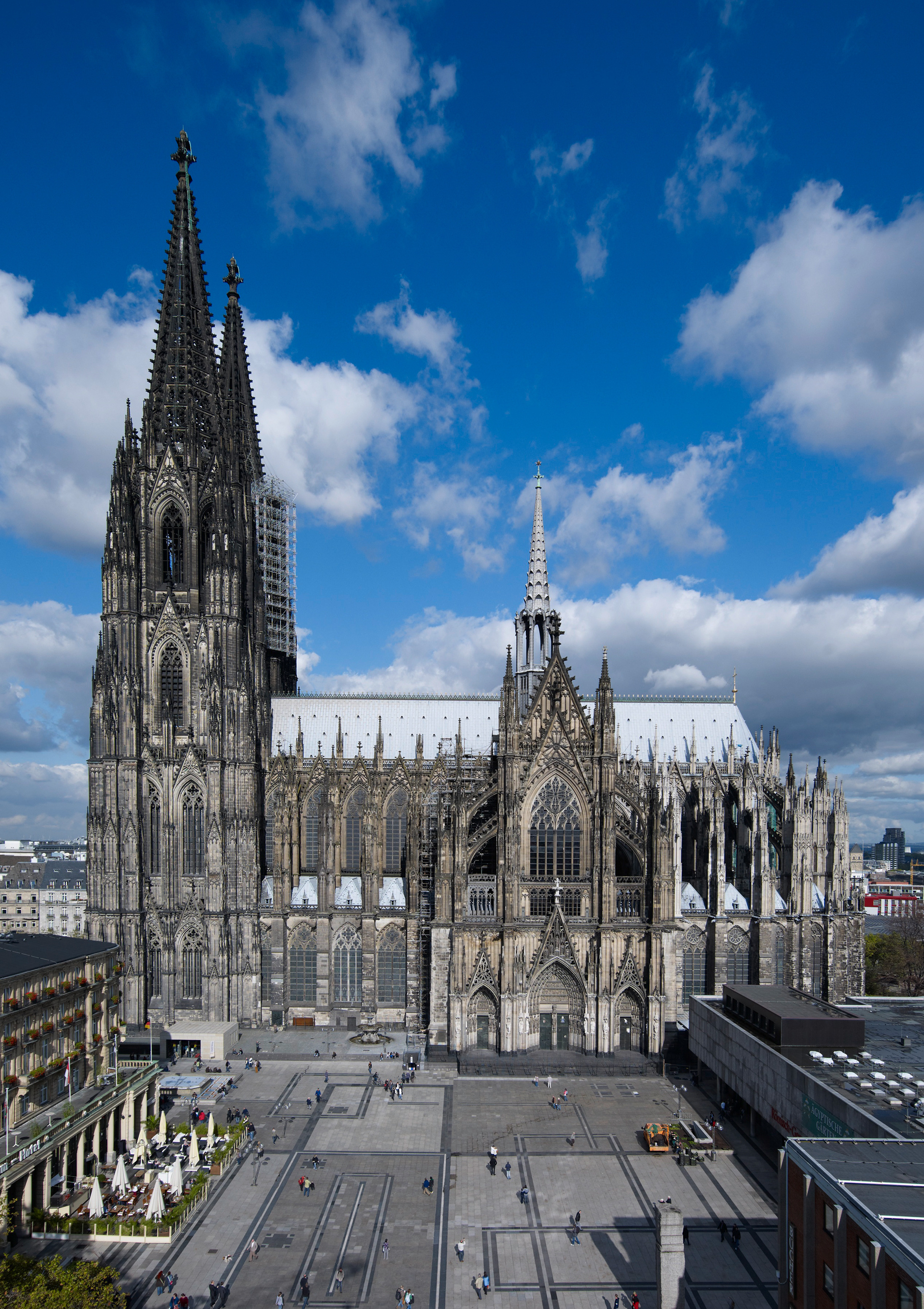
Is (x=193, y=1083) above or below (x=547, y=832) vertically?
below

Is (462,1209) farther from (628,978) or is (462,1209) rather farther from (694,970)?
(694,970)

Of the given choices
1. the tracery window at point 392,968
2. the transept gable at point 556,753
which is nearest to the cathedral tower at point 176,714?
the tracery window at point 392,968

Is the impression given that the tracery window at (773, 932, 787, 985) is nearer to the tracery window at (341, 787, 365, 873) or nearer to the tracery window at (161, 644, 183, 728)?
the tracery window at (341, 787, 365, 873)

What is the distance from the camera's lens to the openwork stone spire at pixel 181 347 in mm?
69625

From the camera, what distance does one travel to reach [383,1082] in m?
57.5

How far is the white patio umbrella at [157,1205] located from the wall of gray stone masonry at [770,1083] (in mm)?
29714

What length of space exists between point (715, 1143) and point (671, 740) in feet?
120

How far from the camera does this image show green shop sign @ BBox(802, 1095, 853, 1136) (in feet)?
123

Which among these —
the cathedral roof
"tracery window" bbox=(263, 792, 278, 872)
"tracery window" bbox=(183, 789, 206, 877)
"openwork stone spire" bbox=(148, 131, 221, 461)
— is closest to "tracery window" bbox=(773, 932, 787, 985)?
the cathedral roof

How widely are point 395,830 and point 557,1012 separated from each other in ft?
65.4

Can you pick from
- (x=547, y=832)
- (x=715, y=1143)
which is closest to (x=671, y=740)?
(x=547, y=832)

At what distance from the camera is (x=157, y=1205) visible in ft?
125

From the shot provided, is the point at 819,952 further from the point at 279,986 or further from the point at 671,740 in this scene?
the point at 279,986

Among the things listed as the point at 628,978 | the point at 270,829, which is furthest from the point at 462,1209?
the point at 270,829
